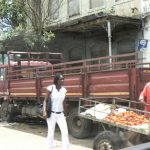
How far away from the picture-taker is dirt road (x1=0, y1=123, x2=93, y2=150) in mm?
9484

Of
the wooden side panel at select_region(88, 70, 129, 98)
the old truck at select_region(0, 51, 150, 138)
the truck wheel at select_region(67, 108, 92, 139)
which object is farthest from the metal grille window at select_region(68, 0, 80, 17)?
the wooden side panel at select_region(88, 70, 129, 98)

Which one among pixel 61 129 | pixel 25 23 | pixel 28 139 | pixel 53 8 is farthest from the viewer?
pixel 53 8

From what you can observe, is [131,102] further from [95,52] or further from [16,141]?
[95,52]

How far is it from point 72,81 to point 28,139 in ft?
6.02

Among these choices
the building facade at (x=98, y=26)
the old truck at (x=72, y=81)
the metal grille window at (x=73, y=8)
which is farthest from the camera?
the metal grille window at (x=73, y=8)

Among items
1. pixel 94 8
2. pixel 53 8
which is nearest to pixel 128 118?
pixel 94 8

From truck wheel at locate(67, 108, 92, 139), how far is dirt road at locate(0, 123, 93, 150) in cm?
15

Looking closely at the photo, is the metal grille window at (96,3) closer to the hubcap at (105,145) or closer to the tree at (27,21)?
the tree at (27,21)

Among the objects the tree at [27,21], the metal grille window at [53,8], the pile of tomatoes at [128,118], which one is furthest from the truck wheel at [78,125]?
the metal grille window at [53,8]

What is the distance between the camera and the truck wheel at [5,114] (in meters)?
15.1

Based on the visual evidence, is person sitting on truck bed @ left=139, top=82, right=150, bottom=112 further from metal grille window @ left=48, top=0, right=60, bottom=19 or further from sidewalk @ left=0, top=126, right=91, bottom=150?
metal grille window @ left=48, top=0, right=60, bottom=19

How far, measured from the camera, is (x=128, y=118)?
767cm

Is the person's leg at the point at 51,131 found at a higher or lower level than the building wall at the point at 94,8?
lower

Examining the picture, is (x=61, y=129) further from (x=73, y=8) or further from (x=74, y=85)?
(x=73, y=8)
